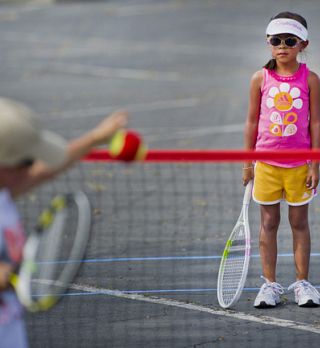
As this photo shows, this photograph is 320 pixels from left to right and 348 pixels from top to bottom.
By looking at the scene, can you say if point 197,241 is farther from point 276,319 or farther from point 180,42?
point 180,42

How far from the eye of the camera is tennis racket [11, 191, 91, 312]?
16.3 ft

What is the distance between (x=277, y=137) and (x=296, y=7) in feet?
87.1

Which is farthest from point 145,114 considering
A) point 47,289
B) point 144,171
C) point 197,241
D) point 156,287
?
point 47,289

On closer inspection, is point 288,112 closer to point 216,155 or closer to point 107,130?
point 216,155

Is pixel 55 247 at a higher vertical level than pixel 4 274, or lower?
higher

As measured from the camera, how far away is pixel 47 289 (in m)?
5.23

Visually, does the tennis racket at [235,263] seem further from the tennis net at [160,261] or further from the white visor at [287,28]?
the white visor at [287,28]

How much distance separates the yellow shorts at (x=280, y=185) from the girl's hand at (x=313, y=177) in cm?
5

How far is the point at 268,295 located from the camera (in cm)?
821

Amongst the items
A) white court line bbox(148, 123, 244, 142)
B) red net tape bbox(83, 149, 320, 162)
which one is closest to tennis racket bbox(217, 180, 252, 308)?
red net tape bbox(83, 149, 320, 162)

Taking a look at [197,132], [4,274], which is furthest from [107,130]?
[197,132]

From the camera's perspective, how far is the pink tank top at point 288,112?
8023 mm

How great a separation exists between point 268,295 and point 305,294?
0.25 meters

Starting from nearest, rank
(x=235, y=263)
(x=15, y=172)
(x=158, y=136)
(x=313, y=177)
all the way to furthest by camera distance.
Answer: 1. (x=15, y=172)
2. (x=313, y=177)
3. (x=235, y=263)
4. (x=158, y=136)
